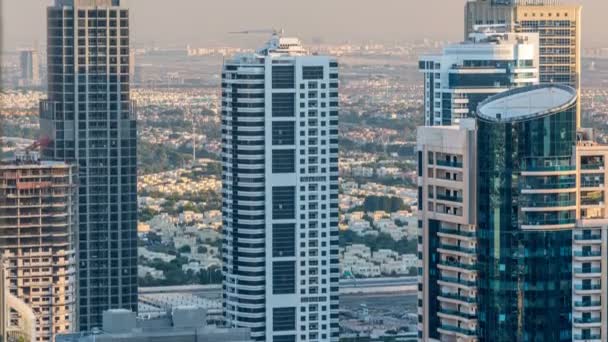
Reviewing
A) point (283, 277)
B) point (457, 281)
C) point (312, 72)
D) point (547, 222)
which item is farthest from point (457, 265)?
point (312, 72)

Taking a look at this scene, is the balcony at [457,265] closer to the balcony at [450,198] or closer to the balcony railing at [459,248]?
the balcony railing at [459,248]

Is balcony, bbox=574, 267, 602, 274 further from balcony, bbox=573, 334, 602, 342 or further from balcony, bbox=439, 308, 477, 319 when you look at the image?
balcony, bbox=439, 308, 477, 319

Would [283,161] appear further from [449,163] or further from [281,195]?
[449,163]

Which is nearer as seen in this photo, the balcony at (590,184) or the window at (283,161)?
the balcony at (590,184)

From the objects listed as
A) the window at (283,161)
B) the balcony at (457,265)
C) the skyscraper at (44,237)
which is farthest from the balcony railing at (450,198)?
the window at (283,161)

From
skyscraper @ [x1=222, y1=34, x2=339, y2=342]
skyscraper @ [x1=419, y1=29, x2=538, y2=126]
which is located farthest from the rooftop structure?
skyscraper @ [x1=419, y1=29, x2=538, y2=126]

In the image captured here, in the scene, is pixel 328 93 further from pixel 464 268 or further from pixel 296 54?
pixel 464 268
